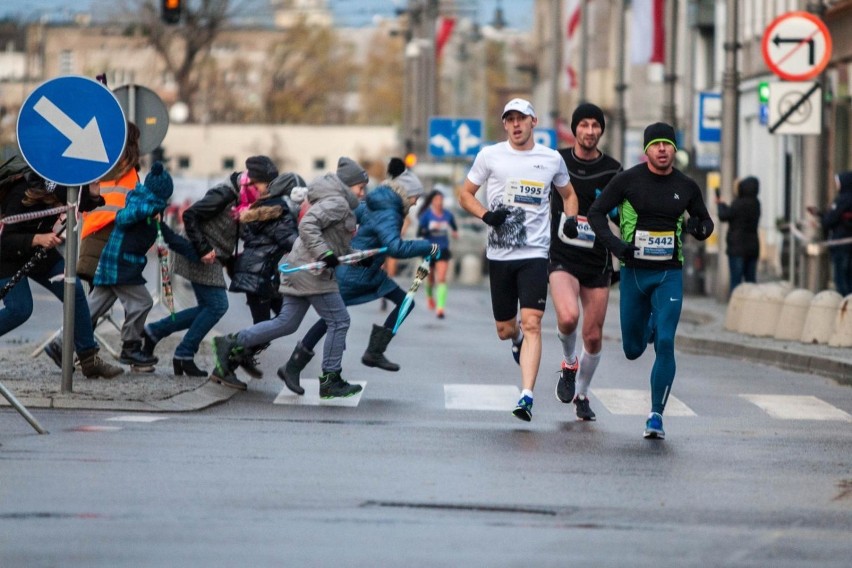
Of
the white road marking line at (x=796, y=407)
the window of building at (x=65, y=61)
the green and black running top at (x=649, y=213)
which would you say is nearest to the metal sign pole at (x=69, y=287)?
the green and black running top at (x=649, y=213)

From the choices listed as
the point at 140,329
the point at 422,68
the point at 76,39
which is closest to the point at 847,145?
the point at 422,68

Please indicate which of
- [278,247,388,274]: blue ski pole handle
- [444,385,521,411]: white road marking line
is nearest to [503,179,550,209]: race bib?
[278,247,388,274]: blue ski pole handle

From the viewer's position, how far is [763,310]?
22.5 metres

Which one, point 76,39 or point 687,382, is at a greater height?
point 76,39

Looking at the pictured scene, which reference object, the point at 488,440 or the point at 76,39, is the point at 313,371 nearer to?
the point at 488,440

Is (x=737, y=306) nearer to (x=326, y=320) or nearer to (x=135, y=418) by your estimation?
(x=326, y=320)

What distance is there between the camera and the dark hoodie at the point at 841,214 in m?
25.6

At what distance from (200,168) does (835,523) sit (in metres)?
111

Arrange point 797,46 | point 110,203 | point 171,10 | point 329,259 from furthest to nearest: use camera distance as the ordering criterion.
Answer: point 171,10
point 797,46
point 110,203
point 329,259

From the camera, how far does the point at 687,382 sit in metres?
16.8

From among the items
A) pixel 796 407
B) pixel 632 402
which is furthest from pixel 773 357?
pixel 632 402

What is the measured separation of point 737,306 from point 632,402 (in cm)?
872

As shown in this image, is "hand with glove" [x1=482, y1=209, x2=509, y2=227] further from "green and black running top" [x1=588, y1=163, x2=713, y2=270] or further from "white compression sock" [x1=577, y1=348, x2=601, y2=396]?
"white compression sock" [x1=577, y1=348, x2=601, y2=396]

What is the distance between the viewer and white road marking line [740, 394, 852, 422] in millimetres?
13898
